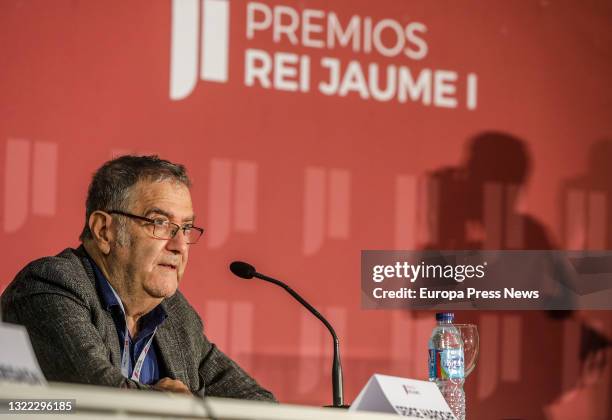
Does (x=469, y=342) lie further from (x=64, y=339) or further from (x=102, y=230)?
(x=64, y=339)

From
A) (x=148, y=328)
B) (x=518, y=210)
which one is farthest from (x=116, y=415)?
(x=518, y=210)

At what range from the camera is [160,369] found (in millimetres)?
2277

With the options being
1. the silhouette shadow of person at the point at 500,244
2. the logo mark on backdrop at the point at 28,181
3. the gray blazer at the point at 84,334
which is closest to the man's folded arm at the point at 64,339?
the gray blazer at the point at 84,334

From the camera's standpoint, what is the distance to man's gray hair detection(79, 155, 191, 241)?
88.1 inches

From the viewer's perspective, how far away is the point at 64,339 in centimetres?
186

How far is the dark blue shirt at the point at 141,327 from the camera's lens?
2.17 m

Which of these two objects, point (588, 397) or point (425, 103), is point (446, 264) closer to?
point (425, 103)

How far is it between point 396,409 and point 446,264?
7.05 ft

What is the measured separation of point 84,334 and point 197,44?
1.54 meters

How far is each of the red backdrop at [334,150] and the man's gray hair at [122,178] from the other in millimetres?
729

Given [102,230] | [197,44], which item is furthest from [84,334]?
[197,44]

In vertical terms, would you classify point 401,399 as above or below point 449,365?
above

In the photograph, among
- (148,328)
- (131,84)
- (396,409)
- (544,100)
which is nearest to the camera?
(396,409)

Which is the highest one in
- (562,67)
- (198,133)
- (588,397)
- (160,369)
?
(562,67)
